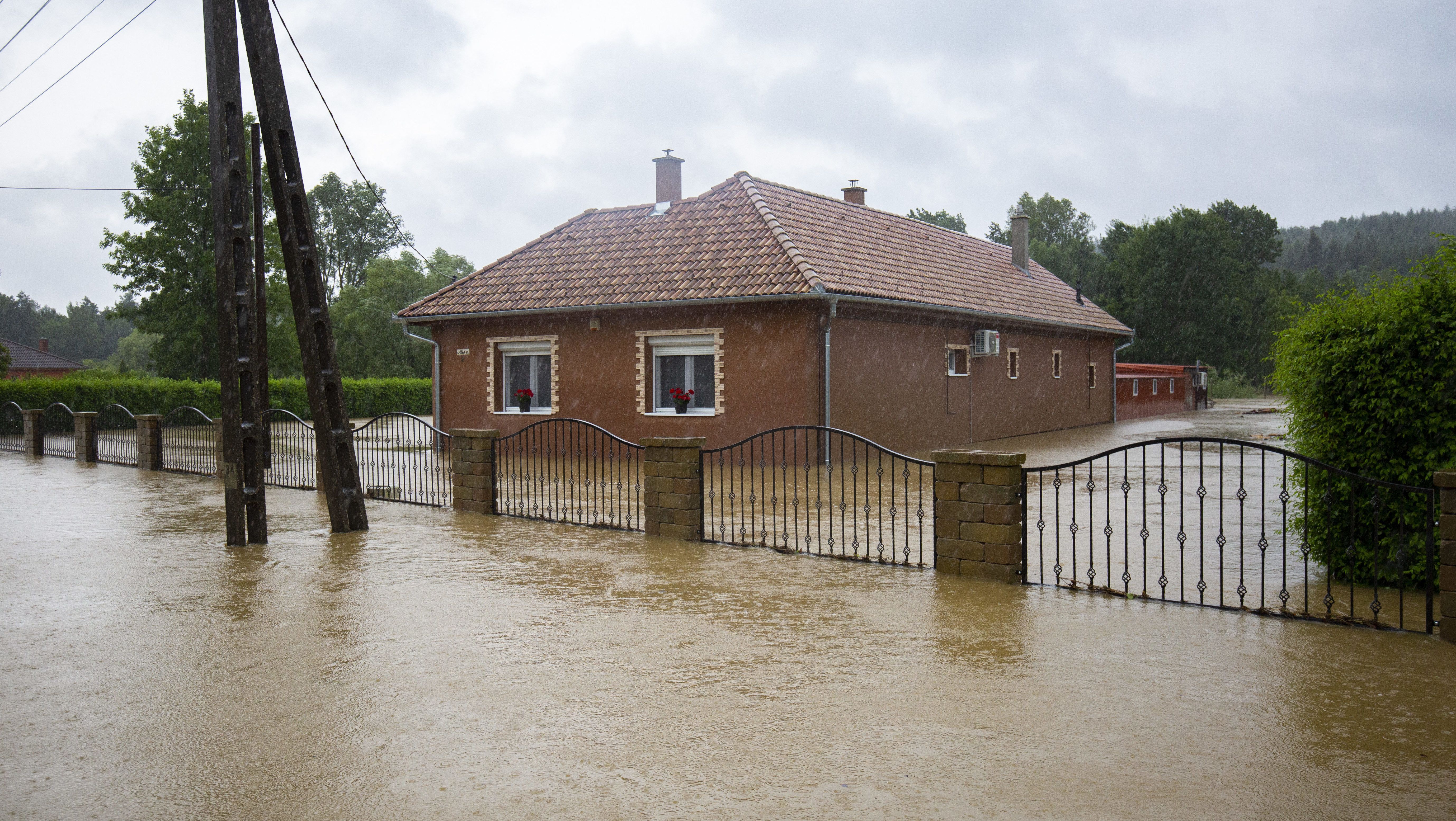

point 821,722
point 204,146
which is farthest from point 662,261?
point 204,146

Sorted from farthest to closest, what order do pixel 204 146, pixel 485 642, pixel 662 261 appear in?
1. pixel 204 146
2. pixel 662 261
3. pixel 485 642

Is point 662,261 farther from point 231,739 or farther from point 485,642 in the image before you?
point 231,739

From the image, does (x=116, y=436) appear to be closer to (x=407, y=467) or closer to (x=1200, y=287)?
(x=407, y=467)

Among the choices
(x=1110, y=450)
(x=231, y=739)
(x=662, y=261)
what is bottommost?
(x=231, y=739)

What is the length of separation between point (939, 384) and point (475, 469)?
471 inches

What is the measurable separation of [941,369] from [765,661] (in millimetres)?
16514

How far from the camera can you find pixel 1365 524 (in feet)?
24.0

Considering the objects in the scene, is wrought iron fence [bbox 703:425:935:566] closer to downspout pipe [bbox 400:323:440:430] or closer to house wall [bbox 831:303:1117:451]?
house wall [bbox 831:303:1117:451]

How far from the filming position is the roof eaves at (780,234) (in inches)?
672

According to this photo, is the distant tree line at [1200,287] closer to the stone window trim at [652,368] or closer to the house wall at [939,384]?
the house wall at [939,384]

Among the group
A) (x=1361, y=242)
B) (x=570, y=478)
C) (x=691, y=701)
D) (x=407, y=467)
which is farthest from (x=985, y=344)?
(x=1361, y=242)

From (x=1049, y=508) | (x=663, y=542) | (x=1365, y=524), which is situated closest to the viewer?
(x=1365, y=524)

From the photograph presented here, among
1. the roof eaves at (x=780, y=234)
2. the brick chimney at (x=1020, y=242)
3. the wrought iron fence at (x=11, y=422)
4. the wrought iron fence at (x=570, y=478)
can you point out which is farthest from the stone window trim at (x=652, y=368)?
the wrought iron fence at (x=11, y=422)

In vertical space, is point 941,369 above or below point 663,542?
above
